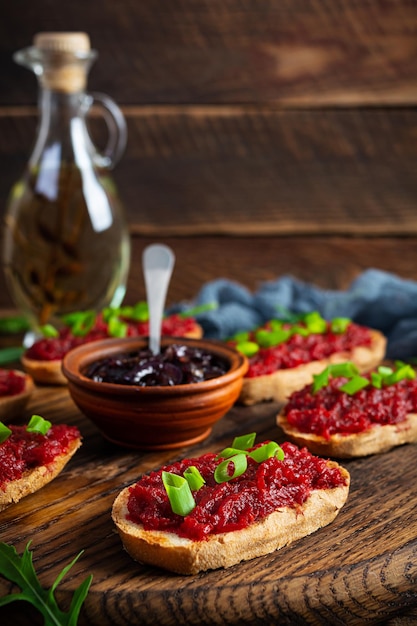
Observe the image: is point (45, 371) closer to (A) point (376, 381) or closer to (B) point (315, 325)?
(B) point (315, 325)

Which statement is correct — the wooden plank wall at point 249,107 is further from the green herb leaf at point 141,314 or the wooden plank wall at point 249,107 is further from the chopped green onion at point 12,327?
the green herb leaf at point 141,314

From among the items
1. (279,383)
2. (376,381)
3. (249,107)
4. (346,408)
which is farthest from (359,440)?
(249,107)

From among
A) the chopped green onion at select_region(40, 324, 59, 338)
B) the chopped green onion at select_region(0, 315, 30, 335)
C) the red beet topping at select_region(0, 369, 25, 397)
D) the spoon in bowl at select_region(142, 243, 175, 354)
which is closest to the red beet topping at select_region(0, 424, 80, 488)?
the red beet topping at select_region(0, 369, 25, 397)

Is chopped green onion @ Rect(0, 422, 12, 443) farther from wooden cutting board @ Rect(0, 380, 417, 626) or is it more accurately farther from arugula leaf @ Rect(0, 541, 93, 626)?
arugula leaf @ Rect(0, 541, 93, 626)

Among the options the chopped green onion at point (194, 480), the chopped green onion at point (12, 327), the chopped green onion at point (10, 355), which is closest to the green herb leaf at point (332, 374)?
the chopped green onion at point (194, 480)

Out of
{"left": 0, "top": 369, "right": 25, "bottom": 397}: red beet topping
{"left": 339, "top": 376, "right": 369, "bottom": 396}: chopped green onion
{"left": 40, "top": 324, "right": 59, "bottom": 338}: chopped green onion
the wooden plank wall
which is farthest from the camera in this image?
the wooden plank wall

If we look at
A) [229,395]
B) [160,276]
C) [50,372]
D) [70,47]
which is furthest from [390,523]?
[70,47]
